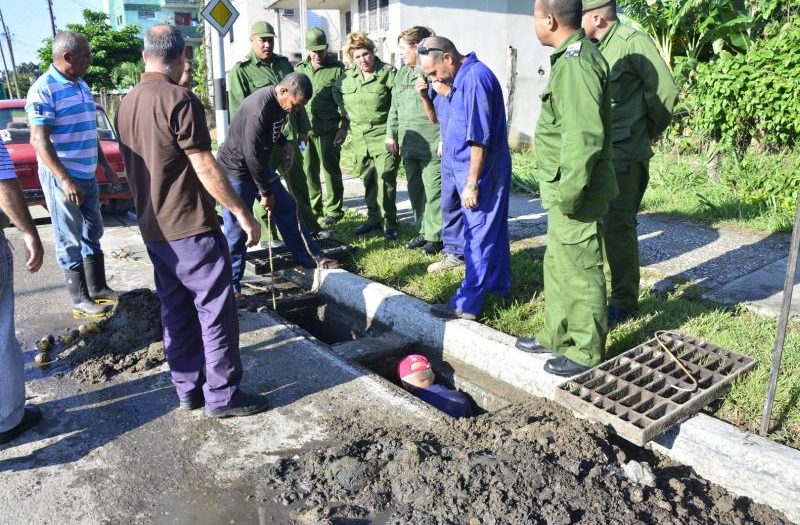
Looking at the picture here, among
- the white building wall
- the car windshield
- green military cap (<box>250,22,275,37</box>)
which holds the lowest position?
the car windshield

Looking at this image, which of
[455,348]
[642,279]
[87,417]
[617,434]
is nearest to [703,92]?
[642,279]

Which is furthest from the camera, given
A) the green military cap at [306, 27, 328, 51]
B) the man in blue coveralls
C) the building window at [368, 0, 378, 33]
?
the building window at [368, 0, 378, 33]

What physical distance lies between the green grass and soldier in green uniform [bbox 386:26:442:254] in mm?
263

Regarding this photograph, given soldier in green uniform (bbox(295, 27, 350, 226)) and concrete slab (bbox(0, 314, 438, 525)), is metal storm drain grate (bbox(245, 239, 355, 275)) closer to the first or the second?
soldier in green uniform (bbox(295, 27, 350, 226))

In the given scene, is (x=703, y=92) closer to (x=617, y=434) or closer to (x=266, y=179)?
(x=266, y=179)

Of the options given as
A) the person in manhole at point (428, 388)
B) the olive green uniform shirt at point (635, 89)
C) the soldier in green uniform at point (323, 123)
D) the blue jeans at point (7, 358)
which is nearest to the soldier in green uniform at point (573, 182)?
the person in manhole at point (428, 388)

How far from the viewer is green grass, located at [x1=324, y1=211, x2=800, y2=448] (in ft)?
10.5

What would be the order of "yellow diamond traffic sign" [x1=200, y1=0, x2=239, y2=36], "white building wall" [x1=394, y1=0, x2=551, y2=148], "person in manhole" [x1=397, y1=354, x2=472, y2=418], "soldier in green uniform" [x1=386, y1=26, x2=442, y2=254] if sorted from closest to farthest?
"person in manhole" [x1=397, y1=354, x2=472, y2=418], "soldier in green uniform" [x1=386, y1=26, x2=442, y2=254], "yellow diamond traffic sign" [x1=200, y1=0, x2=239, y2=36], "white building wall" [x1=394, y1=0, x2=551, y2=148]

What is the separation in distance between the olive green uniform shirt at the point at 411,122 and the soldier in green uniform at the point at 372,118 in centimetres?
43

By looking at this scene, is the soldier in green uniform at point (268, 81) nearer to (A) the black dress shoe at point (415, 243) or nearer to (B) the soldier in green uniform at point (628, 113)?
(A) the black dress shoe at point (415, 243)

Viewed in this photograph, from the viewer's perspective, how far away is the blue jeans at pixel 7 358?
3.20m

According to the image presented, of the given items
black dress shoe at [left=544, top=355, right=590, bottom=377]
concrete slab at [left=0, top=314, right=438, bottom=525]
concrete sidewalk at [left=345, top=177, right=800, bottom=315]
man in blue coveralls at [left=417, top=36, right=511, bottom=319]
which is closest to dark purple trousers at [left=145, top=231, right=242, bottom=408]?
concrete slab at [left=0, top=314, right=438, bottom=525]

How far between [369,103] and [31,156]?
4637 mm

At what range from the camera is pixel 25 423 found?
11.0ft
